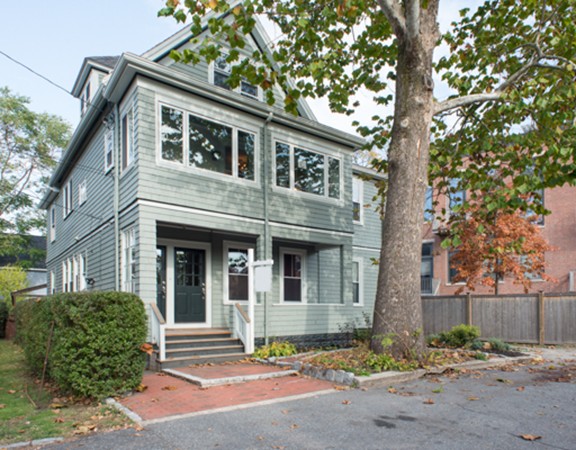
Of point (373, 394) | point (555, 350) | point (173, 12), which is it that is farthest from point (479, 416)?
point (555, 350)

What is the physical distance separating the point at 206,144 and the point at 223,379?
557 cm

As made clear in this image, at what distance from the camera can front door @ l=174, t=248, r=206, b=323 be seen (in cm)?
1137

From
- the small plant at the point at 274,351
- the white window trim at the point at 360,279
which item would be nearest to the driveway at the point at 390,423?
the small plant at the point at 274,351

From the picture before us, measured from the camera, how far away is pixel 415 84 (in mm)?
9031

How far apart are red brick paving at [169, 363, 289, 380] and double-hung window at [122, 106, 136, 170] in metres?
4.59

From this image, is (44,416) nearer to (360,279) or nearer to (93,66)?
(93,66)

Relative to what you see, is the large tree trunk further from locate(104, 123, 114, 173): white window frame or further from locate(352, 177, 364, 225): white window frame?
locate(352, 177, 364, 225): white window frame

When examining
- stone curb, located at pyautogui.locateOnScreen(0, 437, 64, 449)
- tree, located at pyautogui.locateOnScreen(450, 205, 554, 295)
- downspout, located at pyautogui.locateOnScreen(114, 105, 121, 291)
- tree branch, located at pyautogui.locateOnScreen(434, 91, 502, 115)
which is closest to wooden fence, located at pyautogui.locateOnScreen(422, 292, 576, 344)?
tree, located at pyautogui.locateOnScreen(450, 205, 554, 295)

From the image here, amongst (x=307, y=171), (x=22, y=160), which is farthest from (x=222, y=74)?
(x=22, y=160)

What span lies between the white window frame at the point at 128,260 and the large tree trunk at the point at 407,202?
204 inches

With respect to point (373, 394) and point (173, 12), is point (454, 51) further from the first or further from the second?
point (373, 394)

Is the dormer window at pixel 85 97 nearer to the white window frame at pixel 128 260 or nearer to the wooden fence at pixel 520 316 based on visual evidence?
the white window frame at pixel 128 260

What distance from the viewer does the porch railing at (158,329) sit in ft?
29.7

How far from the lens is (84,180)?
47.2 feet
